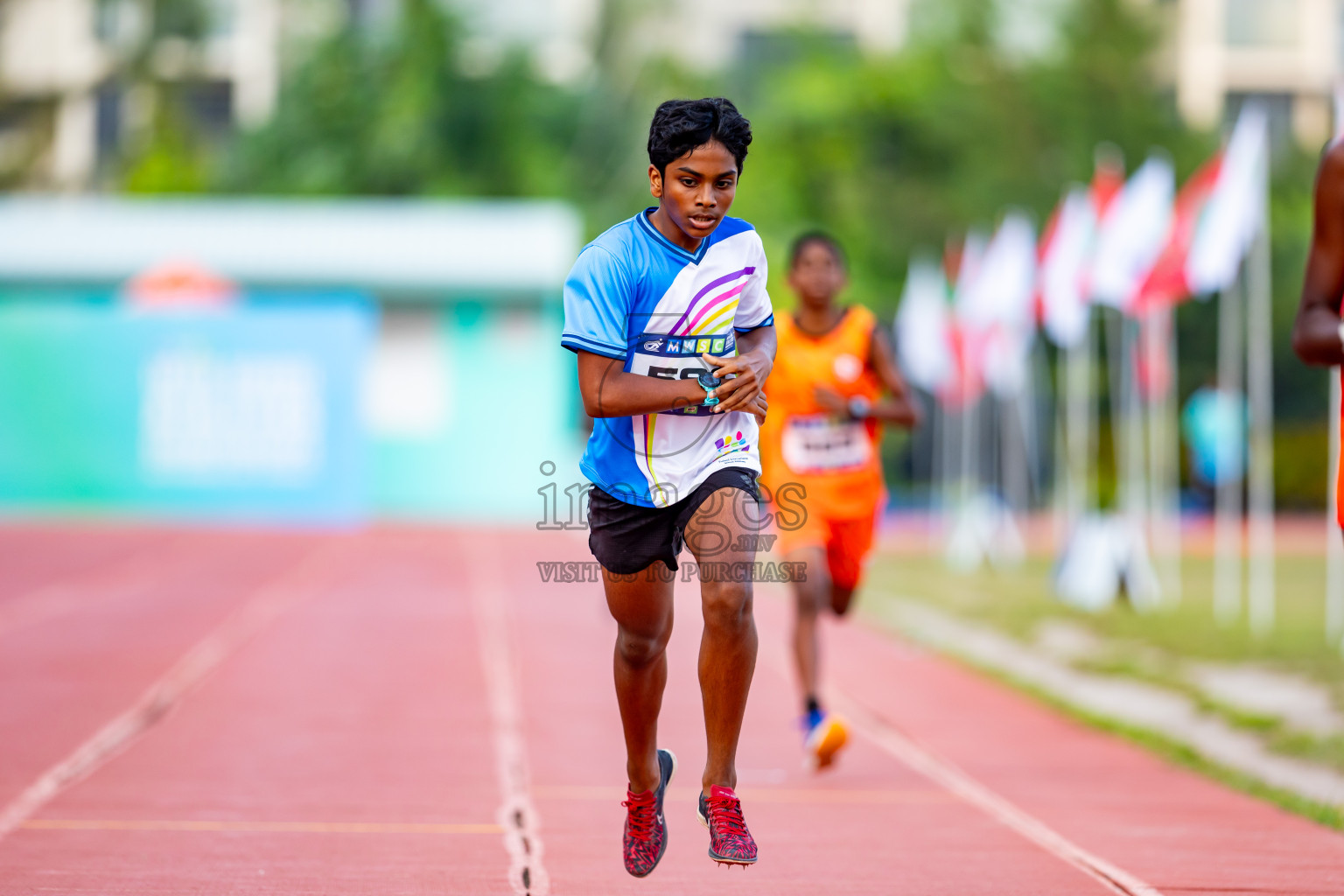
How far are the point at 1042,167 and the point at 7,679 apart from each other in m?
28.9

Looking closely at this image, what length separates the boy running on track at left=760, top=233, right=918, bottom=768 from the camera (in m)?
8.11

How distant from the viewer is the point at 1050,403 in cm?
3316

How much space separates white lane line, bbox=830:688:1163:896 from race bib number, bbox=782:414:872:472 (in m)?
1.36

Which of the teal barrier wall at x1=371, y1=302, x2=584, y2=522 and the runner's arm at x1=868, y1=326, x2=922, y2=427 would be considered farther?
the teal barrier wall at x1=371, y1=302, x2=584, y2=522

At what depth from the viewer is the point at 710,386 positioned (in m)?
4.78

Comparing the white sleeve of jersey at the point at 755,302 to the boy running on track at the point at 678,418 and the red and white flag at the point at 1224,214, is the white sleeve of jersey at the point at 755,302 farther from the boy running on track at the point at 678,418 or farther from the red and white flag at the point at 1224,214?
the red and white flag at the point at 1224,214

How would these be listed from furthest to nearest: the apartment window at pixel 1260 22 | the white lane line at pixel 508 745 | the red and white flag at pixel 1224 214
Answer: the apartment window at pixel 1260 22 < the red and white flag at pixel 1224 214 < the white lane line at pixel 508 745

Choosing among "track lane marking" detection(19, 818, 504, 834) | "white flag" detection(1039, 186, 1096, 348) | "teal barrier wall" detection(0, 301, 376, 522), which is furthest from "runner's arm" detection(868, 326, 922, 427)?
"teal barrier wall" detection(0, 301, 376, 522)

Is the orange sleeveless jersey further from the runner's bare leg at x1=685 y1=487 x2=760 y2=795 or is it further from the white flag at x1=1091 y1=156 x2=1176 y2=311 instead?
the white flag at x1=1091 y1=156 x2=1176 y2=311

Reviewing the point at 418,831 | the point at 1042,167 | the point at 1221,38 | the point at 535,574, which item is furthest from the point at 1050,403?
the point at 418,831

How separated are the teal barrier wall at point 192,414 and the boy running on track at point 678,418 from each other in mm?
22829

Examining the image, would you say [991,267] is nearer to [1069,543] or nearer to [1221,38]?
[1069,543]

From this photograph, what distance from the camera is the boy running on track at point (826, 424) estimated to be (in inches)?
319

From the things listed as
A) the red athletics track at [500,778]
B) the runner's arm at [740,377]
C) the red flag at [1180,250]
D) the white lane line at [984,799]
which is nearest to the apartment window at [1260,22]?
the red flag at [1180,250]
